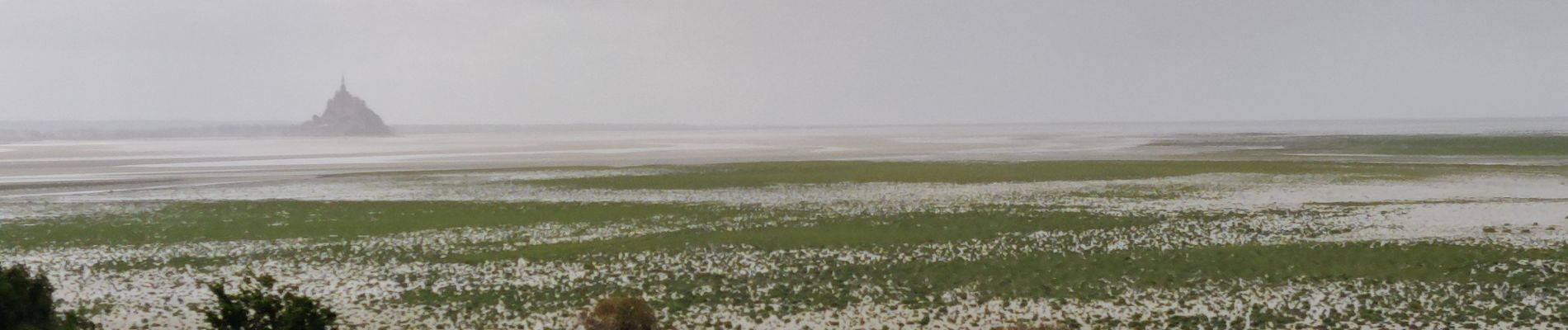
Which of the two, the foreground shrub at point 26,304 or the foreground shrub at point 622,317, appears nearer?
the foreground shrub at point 26,304

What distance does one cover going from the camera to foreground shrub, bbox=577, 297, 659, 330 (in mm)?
15789

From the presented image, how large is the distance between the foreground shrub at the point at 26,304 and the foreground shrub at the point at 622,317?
7522 millimetres

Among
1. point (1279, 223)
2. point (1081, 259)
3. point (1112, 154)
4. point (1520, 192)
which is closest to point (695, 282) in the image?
point (1081, 259)

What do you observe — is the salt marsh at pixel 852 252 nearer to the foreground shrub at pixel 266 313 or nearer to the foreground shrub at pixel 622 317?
the foreground shrub at pixel 622 317

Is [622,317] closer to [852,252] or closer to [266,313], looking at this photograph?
[266,313]

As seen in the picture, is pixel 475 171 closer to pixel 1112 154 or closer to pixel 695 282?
pixel 695 282

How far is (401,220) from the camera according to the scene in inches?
1364

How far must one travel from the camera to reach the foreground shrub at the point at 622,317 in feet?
51.8

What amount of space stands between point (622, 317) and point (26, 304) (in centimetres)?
904

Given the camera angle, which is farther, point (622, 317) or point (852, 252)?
point (852, 252)

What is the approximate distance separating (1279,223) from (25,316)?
106 ft

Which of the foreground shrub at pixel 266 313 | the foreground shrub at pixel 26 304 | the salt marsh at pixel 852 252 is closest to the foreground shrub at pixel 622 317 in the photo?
the salt marsh at pixel 852 252

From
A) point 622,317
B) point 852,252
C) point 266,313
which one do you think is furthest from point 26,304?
point 852,252

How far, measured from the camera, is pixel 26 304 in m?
14.0
